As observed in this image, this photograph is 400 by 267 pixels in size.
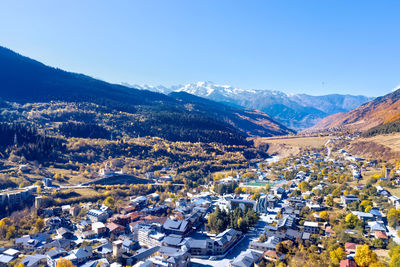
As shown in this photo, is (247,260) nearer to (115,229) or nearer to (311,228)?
(311,228)

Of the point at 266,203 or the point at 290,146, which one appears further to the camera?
the point at 290,146

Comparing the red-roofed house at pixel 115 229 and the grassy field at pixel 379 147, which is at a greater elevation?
the grassy field at pixel 379 147

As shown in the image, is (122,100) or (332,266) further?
(122,100)

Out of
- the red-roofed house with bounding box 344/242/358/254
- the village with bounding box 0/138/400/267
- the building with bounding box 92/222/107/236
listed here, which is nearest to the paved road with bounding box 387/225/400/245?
the village with bounding box 0/138/400/267

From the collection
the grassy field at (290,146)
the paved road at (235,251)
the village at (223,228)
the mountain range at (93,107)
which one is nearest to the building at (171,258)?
the village at (223,228)

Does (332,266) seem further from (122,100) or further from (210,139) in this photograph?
(122,100)

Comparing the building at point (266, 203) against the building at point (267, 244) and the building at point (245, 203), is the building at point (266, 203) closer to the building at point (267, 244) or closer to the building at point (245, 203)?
the building at point (245, 203)

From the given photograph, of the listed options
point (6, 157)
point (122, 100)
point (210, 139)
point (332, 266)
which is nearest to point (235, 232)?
point (332, 266)

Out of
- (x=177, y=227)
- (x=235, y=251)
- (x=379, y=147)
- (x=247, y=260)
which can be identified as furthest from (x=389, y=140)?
(x=177, y=227)
